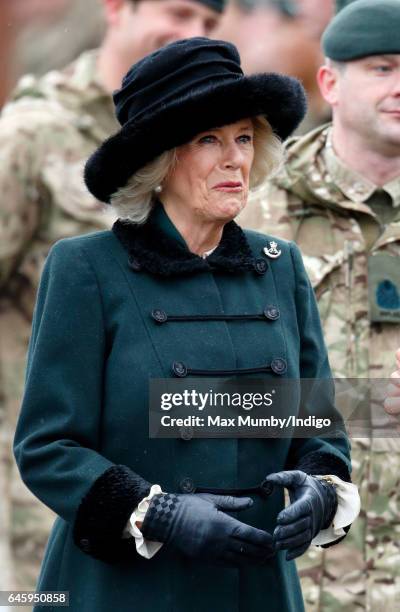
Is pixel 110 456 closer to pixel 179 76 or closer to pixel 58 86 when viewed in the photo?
pixel 179 76

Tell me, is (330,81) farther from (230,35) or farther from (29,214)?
(230,35)

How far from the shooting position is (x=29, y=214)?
Result: 29.7ft

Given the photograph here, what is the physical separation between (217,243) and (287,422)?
0.52m

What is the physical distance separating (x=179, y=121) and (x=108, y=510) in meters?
1.02

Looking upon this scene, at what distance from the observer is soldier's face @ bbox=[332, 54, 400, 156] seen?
25.6 feet

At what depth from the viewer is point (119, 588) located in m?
5.75

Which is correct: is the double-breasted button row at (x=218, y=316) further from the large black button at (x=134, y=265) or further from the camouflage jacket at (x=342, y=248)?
the camouflage jacket at (x=342, y=248)

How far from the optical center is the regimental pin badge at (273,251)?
240 inches

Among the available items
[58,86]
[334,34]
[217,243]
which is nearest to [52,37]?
[58,86]

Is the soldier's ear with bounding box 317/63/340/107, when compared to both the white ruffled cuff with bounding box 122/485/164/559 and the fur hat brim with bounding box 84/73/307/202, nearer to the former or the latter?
the fur hat brim with bounding box 84/73/307/202

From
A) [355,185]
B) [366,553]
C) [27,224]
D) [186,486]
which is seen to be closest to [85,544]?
[186,486]

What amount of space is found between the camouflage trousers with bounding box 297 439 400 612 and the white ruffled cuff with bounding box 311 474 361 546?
1.74 m

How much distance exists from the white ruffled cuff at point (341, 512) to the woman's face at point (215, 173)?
0.76 metres

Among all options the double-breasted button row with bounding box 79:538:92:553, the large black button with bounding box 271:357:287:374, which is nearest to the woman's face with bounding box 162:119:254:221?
the large black button with bounding box 271:357:287:374
